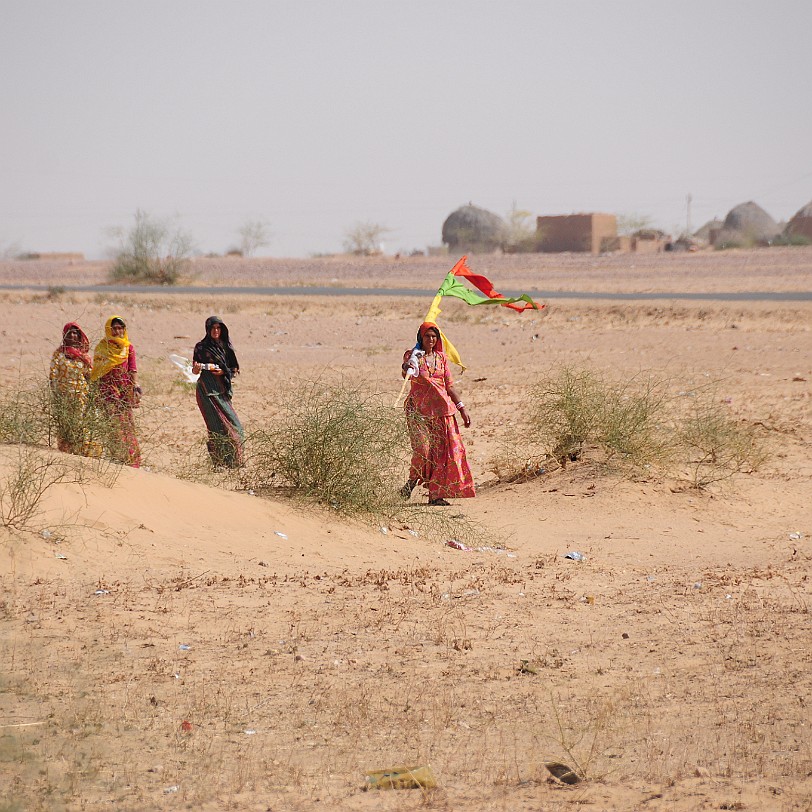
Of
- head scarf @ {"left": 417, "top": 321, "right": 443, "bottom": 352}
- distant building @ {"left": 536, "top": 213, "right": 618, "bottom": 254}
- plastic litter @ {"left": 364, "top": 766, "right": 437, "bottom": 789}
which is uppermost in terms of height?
distant building @ {"left": 536, "top": 213, "right": 618, "bottom": 254}

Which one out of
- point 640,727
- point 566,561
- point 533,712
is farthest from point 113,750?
point 566,561

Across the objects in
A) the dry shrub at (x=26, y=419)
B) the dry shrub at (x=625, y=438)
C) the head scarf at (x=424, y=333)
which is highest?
the head scarf at (x=424, y=333)

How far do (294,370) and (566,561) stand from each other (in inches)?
420

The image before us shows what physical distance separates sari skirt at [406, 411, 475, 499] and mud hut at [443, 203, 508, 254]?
50186 millimetres

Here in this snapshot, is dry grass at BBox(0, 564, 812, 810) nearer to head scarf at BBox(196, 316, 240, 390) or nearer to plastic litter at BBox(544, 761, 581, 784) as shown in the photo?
plastic litter at BBox(544, 761, 581, 784)

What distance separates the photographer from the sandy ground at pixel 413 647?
4.07 metres

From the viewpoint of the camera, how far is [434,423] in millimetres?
8938

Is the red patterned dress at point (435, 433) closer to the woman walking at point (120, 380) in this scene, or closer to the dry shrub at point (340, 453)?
the dry shrub at point (340, 453)

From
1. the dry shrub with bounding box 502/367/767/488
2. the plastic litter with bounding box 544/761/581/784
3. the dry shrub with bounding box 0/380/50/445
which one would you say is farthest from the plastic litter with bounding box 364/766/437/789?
the dry shrub with bounding box 502/367/767/488

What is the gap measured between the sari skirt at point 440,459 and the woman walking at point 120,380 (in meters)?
2.19

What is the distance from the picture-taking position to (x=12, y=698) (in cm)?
464

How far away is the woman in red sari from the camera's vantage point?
8859 millimetres

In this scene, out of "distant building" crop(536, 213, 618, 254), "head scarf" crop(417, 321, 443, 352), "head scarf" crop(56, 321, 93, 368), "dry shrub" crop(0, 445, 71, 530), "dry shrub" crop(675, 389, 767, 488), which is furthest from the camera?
"distant building" crop(536, 213, 618, 254)

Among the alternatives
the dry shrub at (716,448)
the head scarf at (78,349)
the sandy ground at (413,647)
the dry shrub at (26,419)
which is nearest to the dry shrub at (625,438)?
the dry shrub at (716,448)
